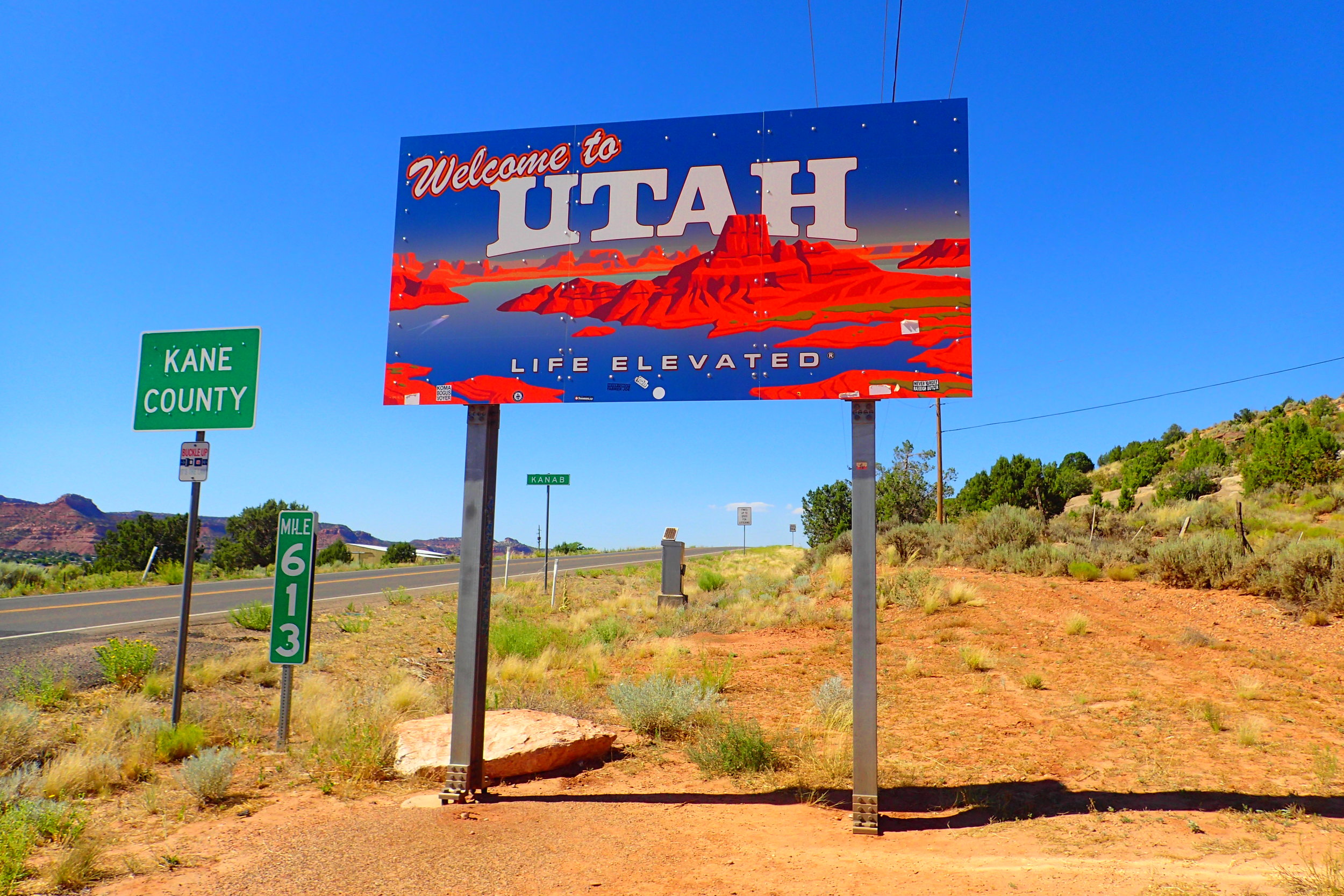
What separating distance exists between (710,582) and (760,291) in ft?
67.9

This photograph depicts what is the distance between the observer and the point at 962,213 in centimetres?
597

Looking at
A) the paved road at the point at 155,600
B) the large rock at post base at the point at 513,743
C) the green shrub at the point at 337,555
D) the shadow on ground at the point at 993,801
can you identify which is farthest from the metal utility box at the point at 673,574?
the green shrub at the point at 337,555

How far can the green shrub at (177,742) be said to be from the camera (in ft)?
22.9

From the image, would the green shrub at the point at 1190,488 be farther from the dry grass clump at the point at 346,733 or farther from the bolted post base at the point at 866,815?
the dry grass clump at the point at 346,733

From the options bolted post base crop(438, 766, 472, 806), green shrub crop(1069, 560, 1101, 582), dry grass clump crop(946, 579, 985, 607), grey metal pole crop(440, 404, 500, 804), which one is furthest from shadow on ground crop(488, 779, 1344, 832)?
green shrub crop(1069, 560, 1101, 582)

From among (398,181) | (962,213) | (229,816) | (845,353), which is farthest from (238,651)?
(962,213)

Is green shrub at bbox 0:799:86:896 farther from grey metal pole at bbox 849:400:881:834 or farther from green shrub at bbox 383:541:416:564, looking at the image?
green shrub at bbox 383:541:416:564

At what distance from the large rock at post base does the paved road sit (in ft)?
25.2

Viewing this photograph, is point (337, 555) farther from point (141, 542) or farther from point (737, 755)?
point (737, 755)

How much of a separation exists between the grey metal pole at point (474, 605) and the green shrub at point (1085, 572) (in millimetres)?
17323

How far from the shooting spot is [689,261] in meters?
6.34

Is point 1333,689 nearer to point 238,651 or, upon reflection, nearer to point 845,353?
point 845,353

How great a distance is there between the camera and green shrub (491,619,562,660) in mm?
13109

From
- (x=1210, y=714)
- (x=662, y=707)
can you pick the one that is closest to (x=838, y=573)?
(x=1210, y=714)
